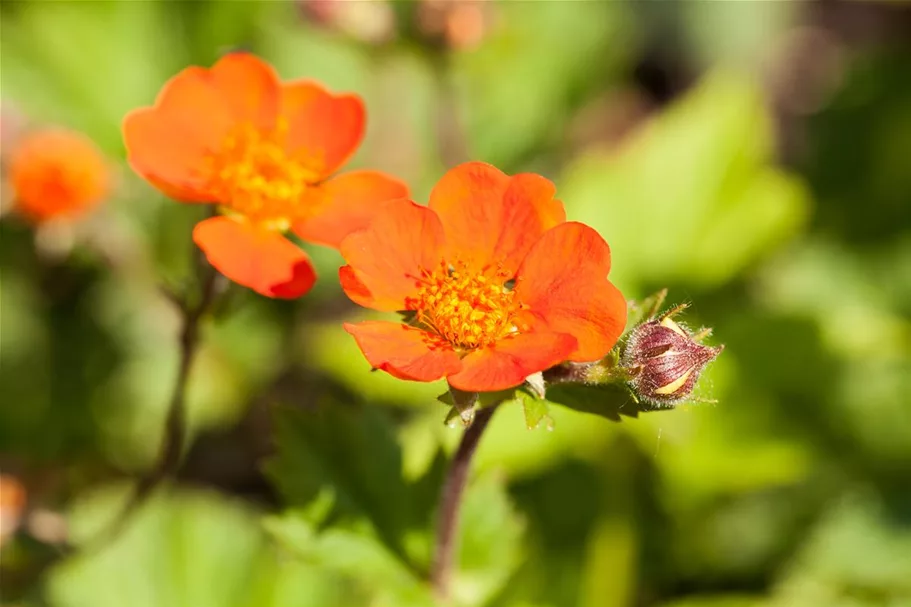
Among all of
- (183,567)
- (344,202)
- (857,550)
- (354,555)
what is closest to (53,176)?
(183,567)

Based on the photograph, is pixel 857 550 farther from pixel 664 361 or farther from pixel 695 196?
pixel 664 361

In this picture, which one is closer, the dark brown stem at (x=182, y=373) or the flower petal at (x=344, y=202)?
the flower petal at (x=344, y=202)

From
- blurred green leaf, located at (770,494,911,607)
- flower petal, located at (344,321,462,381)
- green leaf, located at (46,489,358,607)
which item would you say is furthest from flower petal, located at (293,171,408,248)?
blurred green leaf, located at (770,494,911,607)

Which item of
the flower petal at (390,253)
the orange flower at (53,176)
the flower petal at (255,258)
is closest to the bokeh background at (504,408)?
the orange flower at (53,176)

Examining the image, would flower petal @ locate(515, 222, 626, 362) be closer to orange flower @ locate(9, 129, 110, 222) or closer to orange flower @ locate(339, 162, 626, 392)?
orange flower @ locate(339, 162, 626, 392)

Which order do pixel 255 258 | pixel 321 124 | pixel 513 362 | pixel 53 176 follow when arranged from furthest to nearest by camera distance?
pixel 53 176
pixel 321 124
pixel 255 258
pixel 513 362

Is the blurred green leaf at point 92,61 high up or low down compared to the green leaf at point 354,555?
up

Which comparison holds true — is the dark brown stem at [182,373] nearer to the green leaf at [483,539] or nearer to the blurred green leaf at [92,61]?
the green leaf at [483,539]

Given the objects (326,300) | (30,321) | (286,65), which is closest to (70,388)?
(30,321)
